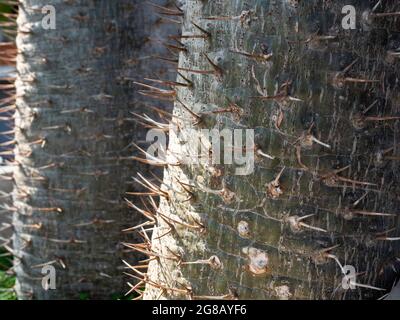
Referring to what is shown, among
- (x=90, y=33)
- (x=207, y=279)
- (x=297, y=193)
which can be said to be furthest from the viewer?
(x=90, y=33)

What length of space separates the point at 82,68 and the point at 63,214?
2.89ft

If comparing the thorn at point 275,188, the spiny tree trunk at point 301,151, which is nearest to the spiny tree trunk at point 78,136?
the spiny tree trunk at point 301,151

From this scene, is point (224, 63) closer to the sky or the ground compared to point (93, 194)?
closer to the sky

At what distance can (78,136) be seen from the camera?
3713mm

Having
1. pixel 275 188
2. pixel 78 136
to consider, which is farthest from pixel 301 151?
pixel 78 136

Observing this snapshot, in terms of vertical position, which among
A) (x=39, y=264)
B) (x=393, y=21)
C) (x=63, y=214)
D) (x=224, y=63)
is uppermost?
(x=393, y=21)

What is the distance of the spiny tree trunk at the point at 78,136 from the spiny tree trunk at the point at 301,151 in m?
1.71

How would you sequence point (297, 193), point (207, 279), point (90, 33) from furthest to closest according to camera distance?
point (90, 33) → point (207, 279) → point (297, 193)

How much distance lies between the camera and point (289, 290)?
201 cm

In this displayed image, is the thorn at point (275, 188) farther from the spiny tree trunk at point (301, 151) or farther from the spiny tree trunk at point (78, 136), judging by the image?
the spiny tree trunk at point (78, 136)

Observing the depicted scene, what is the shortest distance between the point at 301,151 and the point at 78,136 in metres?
2.04

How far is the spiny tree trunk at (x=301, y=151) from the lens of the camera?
1.95 m
